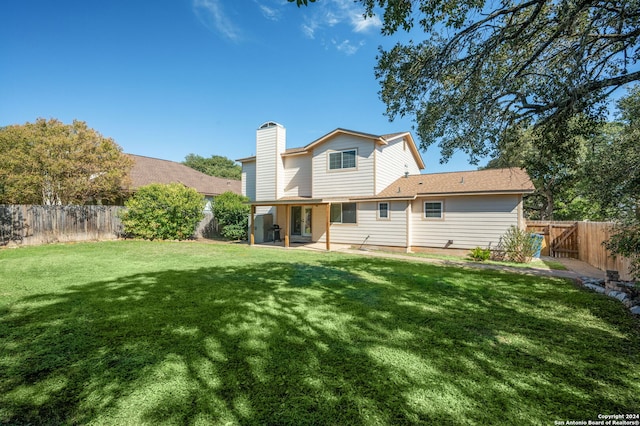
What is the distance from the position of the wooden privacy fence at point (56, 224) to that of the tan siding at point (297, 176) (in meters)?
9.61

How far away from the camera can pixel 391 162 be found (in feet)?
50.1

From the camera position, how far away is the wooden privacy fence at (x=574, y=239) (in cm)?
993

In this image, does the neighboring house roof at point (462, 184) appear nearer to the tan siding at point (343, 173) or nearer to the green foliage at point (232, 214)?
the tan siding at point (343, 173)

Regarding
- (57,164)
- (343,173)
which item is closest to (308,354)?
(343,173)

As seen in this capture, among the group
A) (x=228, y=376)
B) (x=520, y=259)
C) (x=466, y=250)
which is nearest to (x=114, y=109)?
(x=228, y=376)

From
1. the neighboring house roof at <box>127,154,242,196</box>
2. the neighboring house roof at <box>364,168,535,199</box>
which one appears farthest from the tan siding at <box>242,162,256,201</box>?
the neighboring house roof at <box>364,168,535,199</box>

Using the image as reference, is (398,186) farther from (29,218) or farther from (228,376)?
(29,218)

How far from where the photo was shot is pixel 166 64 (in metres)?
14.1

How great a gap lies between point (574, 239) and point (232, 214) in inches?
696

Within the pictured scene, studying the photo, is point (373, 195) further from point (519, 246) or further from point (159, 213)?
point (159, 213)

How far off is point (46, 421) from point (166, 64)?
53.1 ft

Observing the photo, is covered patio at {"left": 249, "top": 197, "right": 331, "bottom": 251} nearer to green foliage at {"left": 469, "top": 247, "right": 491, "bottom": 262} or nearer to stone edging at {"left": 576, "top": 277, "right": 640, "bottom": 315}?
green foliage at {"left": 469, "top": 247, "right": 491, "bottom": 262}

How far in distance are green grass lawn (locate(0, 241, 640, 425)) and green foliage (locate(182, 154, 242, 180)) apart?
40.9 meters

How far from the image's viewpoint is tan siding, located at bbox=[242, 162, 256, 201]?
18.6m
